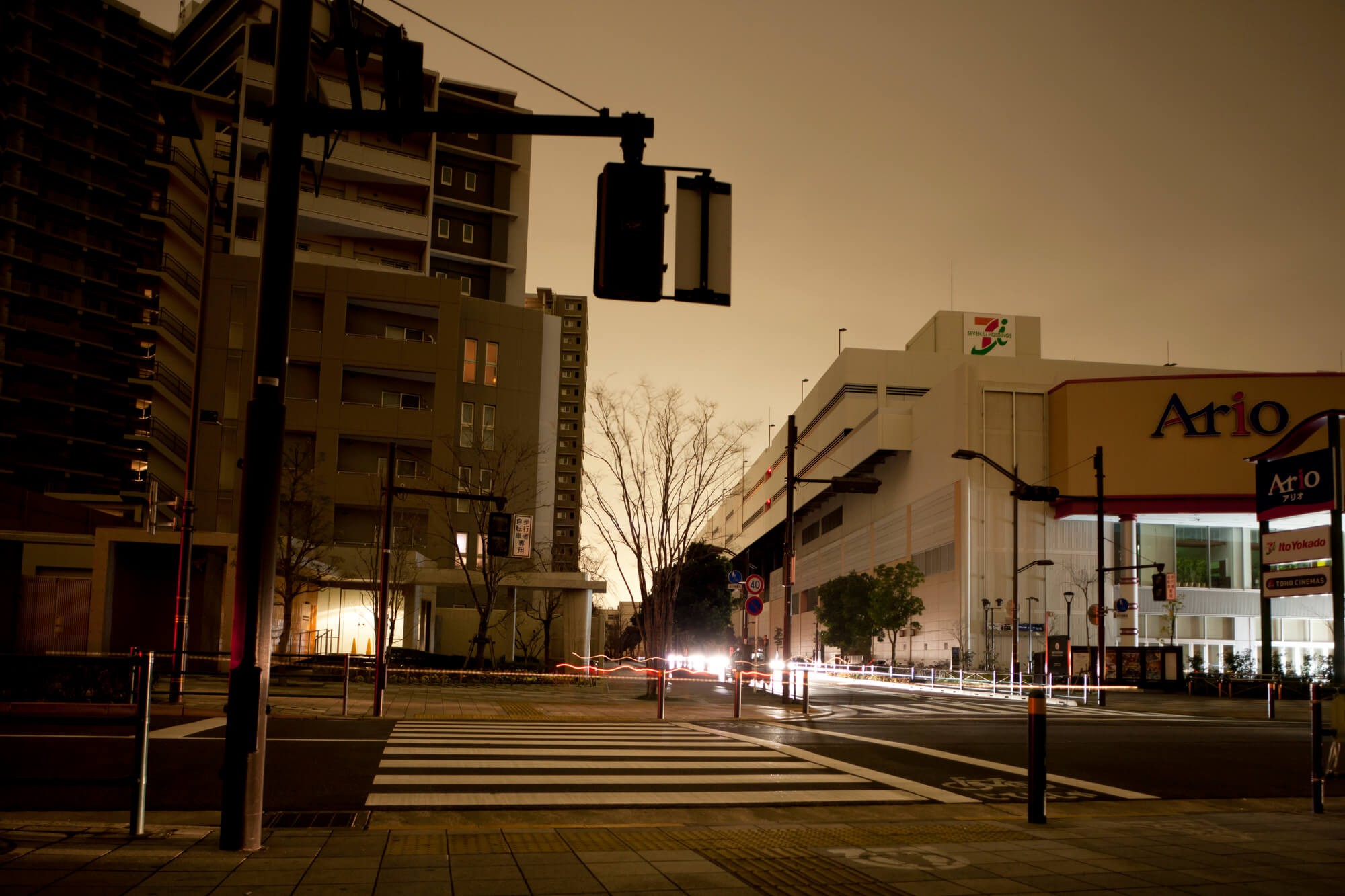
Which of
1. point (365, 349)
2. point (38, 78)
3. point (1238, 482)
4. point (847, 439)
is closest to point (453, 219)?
point (365, 349)

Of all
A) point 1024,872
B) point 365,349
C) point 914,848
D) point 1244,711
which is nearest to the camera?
point 1024,872

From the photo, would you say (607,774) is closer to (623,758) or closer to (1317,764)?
(623,758)

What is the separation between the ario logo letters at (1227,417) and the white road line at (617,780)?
5985 cm

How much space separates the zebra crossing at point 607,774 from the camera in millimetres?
10156

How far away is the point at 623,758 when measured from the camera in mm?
13555

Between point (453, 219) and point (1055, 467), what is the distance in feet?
146

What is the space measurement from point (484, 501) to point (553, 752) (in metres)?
35.1

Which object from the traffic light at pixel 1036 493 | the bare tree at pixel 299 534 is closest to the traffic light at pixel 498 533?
the bare tree at pixel 299 534

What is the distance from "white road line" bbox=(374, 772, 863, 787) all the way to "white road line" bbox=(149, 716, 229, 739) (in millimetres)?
5151

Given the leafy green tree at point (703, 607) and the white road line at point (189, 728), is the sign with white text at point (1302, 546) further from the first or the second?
the leafy green tree at point (703, 607)

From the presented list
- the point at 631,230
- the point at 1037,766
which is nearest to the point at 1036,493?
the point at 1037,766

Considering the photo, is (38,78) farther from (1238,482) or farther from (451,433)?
(1238,482)

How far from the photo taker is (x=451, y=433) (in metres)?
56.7

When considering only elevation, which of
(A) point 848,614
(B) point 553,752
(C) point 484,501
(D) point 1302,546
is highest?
(C) point 484,501
